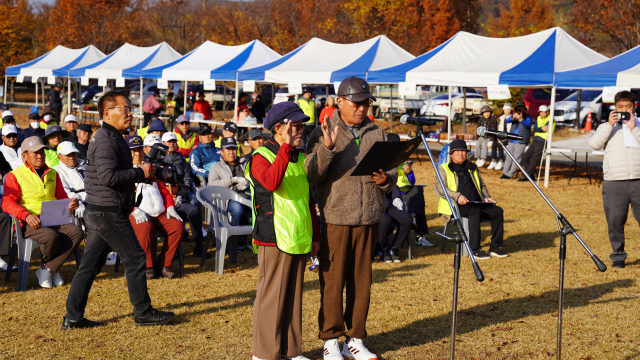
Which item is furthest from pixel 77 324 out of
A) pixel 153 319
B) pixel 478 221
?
pixel 478 221

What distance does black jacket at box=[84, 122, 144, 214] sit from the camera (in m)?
4.40

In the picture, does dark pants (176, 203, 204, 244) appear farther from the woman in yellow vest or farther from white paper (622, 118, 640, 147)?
white paper (622, 118, 640, 147)

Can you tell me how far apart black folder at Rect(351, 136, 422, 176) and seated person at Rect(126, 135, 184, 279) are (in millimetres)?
3423

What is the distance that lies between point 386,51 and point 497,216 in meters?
10.6

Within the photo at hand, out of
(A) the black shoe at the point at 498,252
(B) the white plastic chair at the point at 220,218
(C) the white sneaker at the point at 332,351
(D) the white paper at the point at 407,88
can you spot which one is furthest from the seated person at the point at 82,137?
(D) the white paper at the point at 407,88

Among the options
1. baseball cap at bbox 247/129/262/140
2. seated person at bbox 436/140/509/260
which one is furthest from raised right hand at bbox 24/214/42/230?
seated person at bbox 436/140/509/260

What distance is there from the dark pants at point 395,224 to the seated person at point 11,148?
4.88m

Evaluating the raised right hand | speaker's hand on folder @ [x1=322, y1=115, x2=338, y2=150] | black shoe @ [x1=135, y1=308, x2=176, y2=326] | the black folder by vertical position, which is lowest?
black shoe @ [x1=135, y1=308, x2=176, y2=326]

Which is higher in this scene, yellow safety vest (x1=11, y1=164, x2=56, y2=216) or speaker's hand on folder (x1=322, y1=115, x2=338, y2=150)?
speaker's hand on folder (x1=322, y1=115, x2=338, y2=150)

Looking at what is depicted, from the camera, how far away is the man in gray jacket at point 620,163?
6789 mm

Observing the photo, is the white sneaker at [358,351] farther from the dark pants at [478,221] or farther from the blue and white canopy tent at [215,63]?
the blue and white canopy tent at [215,63]

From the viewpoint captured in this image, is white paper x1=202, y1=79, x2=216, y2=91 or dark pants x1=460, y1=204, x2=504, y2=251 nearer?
dark pants x1=460, y1=204, x2=504, y2=251

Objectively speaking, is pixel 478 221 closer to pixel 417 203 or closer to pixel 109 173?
pixel 417 203

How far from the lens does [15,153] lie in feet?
28.1
